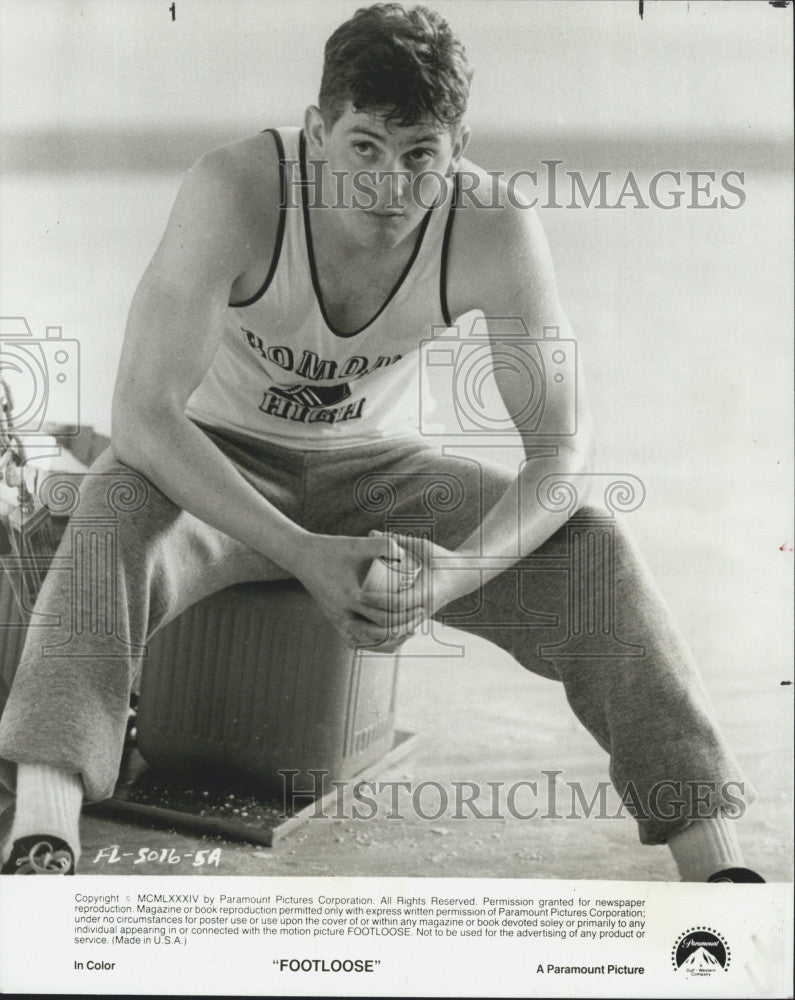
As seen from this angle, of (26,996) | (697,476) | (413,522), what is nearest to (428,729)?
(413,522)

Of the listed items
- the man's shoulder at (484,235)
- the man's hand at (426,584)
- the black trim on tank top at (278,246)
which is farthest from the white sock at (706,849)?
the black trim on tank top at (278,246)

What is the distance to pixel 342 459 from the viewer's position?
4.05ft

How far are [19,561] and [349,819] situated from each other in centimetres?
53

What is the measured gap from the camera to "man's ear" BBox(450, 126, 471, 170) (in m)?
1.19

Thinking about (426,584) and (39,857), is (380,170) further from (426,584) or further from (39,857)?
(39,857)

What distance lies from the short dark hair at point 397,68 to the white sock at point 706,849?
92cm

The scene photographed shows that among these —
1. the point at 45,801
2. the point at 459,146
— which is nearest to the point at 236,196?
the point at 459,146

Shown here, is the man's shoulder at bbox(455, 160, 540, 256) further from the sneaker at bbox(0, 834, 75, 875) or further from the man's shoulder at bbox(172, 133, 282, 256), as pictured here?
the sneaker at bbox(0, 834, 75, 875)

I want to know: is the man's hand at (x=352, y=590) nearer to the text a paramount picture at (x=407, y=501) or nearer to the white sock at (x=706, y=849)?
the text a paramount picture at (x=407, y=501)

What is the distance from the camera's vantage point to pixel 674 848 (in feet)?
4.03

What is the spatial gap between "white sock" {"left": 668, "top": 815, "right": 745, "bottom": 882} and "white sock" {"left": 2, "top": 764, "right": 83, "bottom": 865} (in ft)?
2.42

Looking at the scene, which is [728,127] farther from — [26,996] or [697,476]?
[26,996]

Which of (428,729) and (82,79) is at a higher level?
(82,79)

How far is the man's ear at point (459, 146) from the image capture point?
1.19 m
